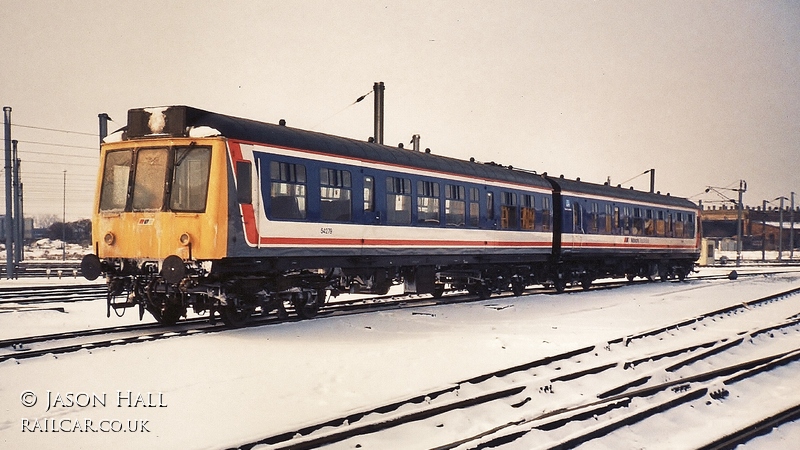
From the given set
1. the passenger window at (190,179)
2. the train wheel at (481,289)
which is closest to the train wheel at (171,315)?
the passenger window at (190,179)

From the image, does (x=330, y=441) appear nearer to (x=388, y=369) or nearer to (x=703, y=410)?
(x=388, y=369)

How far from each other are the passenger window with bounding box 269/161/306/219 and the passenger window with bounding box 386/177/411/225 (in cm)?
272

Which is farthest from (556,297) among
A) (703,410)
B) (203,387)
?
(203,387)

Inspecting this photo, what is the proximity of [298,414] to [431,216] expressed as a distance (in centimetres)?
997

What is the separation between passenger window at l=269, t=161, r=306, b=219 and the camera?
480 inches

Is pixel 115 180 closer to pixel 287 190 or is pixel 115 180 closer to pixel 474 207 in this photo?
pixel 287 190

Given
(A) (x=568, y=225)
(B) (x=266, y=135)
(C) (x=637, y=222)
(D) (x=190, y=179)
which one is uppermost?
(B) (x=266, y=135)

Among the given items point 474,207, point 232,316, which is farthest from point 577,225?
point 232,316

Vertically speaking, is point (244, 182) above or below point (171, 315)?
above

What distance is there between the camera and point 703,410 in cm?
750

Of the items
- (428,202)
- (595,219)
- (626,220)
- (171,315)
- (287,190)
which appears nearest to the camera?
(287,190)

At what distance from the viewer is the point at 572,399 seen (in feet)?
24.8

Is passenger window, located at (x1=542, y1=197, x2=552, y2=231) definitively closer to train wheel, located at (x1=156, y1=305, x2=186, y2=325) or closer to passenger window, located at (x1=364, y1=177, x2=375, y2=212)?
passenger window, located at (x1=364, y1=177, x2=375, y2=212)

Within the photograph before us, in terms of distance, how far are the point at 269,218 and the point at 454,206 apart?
6.38 metres
